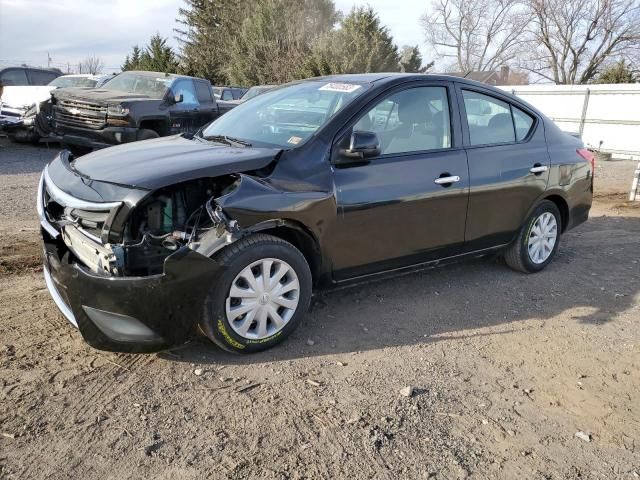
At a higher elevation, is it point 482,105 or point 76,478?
point 482,105

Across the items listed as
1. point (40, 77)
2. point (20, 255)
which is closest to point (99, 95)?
point (20, 255)

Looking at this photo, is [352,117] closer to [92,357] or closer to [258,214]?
[258,214]

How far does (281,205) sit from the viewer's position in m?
3.45

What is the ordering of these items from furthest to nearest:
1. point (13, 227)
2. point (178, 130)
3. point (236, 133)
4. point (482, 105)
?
point (178, 130), point (13, 227), point (482, 105), point (236, 133)

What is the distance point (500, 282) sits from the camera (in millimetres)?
5137

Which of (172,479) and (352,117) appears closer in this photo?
(172,479)

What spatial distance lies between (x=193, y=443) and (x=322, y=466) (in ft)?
2.04

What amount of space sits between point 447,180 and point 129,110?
735 cm

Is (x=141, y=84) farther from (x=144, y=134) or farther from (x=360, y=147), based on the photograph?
(x=360, y=147)

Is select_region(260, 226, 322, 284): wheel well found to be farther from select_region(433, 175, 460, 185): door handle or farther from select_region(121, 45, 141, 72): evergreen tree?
select_region(121, 45, 141, 72): evergreen tree

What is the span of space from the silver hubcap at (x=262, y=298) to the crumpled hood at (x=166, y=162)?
2.05ft

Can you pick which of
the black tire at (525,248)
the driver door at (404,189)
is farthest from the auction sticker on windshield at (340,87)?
the black tire at (525,248)

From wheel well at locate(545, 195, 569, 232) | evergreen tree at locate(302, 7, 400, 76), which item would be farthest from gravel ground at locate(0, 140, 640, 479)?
evergreen tree at locate(302, 7, 400, 76)

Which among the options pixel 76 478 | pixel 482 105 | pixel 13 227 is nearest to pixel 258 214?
pixel 76 478
